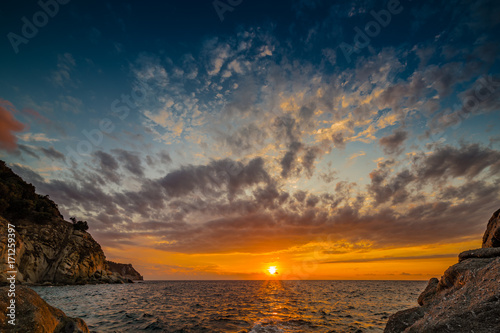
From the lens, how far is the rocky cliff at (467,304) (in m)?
6.25

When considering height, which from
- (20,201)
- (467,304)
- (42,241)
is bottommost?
(467,304)

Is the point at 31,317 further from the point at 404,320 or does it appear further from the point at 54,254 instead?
the point at 54,254

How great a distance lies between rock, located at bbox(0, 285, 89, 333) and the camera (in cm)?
812

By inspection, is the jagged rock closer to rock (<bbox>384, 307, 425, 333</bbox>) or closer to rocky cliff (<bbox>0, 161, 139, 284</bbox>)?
rocky cliff (<bbox>0, 161, 139, 284</bbox>)

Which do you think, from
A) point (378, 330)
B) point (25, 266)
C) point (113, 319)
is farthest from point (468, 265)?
point (25, 266)

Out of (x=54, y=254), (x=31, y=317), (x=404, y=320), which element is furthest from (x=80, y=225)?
(x=404, y=320)

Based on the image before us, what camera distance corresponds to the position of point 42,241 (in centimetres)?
6769

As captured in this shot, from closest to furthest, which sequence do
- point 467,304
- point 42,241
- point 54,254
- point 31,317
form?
point 467,304
point 31,317
point 42,241
point 54,254

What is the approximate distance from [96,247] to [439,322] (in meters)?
118

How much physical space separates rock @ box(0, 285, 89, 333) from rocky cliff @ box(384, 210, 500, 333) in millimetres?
15362

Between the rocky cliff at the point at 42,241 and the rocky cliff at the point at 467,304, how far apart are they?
82010 millimetres

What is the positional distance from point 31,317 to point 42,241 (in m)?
85.0

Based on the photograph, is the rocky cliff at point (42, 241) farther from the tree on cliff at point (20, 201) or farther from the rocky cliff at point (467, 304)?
the rocky cliff at point (467, 304)

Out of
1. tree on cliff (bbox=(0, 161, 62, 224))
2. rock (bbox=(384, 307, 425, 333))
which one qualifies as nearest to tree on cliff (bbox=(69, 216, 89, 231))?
tree on cliff (bbox=(0, 161, 62, 224))
